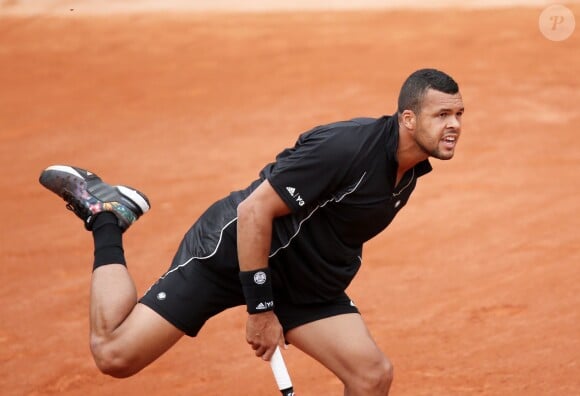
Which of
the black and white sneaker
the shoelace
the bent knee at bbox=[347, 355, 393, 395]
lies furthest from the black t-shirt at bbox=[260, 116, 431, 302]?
the shoelace

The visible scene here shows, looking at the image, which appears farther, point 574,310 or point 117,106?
point 117,106

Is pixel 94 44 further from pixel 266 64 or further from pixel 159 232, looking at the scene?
pixel 159 232

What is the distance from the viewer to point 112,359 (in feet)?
17.2

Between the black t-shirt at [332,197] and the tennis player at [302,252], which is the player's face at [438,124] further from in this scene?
the black t-shirt at [332,197]

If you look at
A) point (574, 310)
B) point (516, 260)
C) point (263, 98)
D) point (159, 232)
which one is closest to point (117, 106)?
point (263, 98)

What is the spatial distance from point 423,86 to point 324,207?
68 centimetres

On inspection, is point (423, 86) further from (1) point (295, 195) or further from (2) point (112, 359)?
(2) point (112, 359)

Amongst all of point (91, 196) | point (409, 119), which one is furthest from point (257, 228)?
point (91, 196)

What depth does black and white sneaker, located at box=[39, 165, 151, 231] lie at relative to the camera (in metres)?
5.77

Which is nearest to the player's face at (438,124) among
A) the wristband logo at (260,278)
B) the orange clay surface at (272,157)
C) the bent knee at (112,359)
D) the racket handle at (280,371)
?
the wristband logo at (260,278)

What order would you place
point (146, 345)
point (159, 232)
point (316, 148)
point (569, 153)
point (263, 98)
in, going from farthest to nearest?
point (263, 98)
point (569, 153)
point (159, 232)
point (146, 345)
point (316, 148)

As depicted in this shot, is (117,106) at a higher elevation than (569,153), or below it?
higher

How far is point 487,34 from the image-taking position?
14250 mm

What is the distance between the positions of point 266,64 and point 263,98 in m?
1.44
